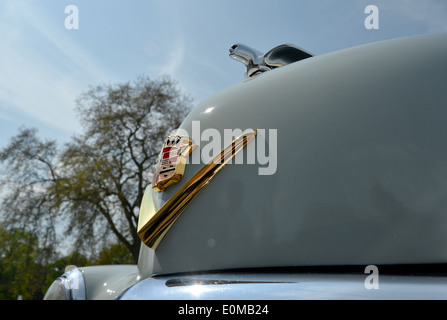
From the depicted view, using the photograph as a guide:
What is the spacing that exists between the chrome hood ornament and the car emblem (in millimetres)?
509

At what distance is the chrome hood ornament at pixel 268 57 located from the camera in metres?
1.72

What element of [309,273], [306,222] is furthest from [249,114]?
[309,273]

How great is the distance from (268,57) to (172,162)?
681 millimetres

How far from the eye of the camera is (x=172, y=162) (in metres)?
1.42

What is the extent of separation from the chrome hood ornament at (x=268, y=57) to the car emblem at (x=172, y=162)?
0.51m

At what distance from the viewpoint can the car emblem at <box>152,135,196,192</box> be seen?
4.57 feet
